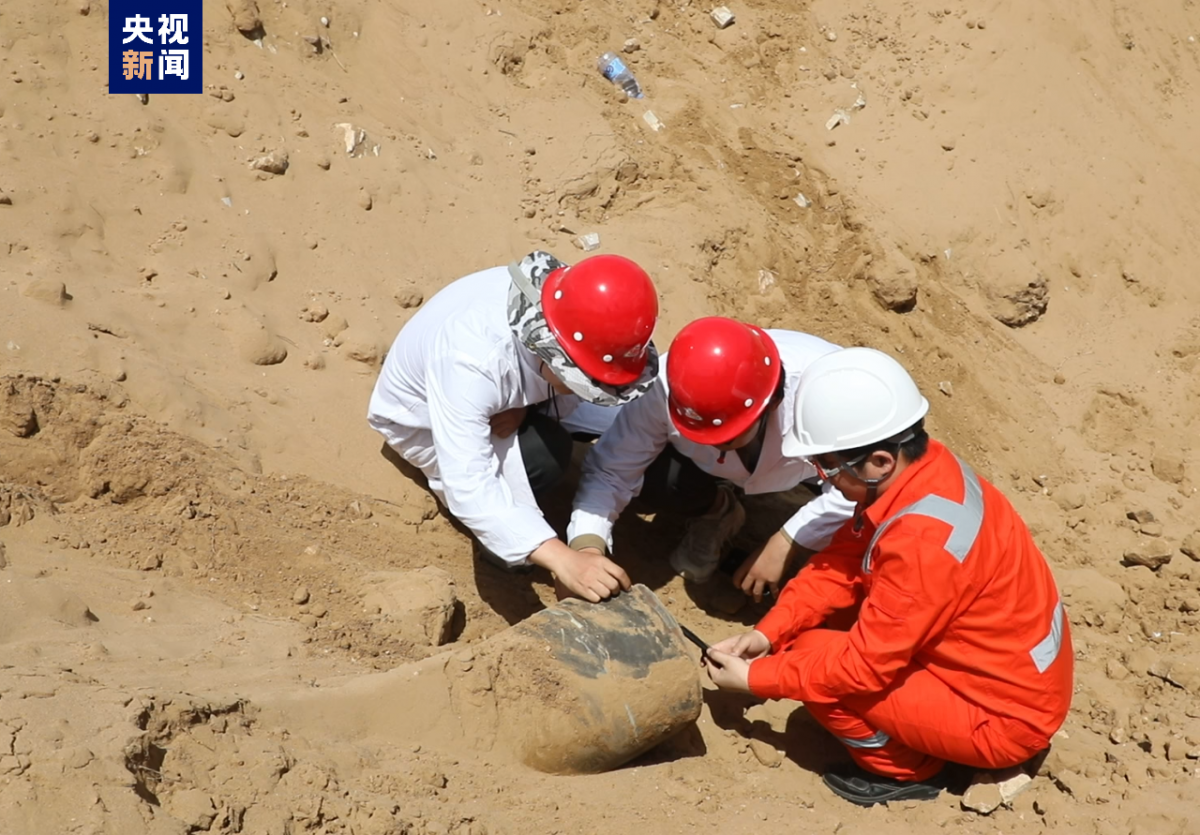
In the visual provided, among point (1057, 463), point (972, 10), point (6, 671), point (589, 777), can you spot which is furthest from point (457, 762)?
point (972, 10)

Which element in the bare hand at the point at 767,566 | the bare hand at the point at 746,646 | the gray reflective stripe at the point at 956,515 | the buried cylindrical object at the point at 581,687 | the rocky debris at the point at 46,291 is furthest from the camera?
the rocky debris at the point at 46,291

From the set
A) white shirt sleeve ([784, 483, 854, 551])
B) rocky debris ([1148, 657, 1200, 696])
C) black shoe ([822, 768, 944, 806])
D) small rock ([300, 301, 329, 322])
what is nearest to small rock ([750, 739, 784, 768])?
black shoe ([822, 768, 944, 806])

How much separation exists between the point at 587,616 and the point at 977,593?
1124 mm

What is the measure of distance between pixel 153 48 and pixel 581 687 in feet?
13.4

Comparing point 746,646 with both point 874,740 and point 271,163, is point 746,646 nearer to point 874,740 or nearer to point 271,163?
point 874,740

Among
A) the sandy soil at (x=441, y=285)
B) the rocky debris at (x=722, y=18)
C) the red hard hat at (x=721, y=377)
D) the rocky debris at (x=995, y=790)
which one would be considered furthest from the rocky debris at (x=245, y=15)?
the rocky debris at (x=995, y=790)

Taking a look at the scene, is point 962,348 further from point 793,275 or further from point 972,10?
point 972,10

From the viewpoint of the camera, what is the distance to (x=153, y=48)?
5.24 meters

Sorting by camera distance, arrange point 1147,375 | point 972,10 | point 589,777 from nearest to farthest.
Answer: point 589,777, point 1147,375, point 972,10

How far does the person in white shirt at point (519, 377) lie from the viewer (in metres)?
3.30

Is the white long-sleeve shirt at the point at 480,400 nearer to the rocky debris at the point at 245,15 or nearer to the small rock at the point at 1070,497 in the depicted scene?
the rocky debris at the point at 245,15

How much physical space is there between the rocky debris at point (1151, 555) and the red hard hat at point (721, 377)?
225 centimetres

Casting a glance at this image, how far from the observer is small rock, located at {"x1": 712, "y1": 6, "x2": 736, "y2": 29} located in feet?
22.4

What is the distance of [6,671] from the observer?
8.58 ft
